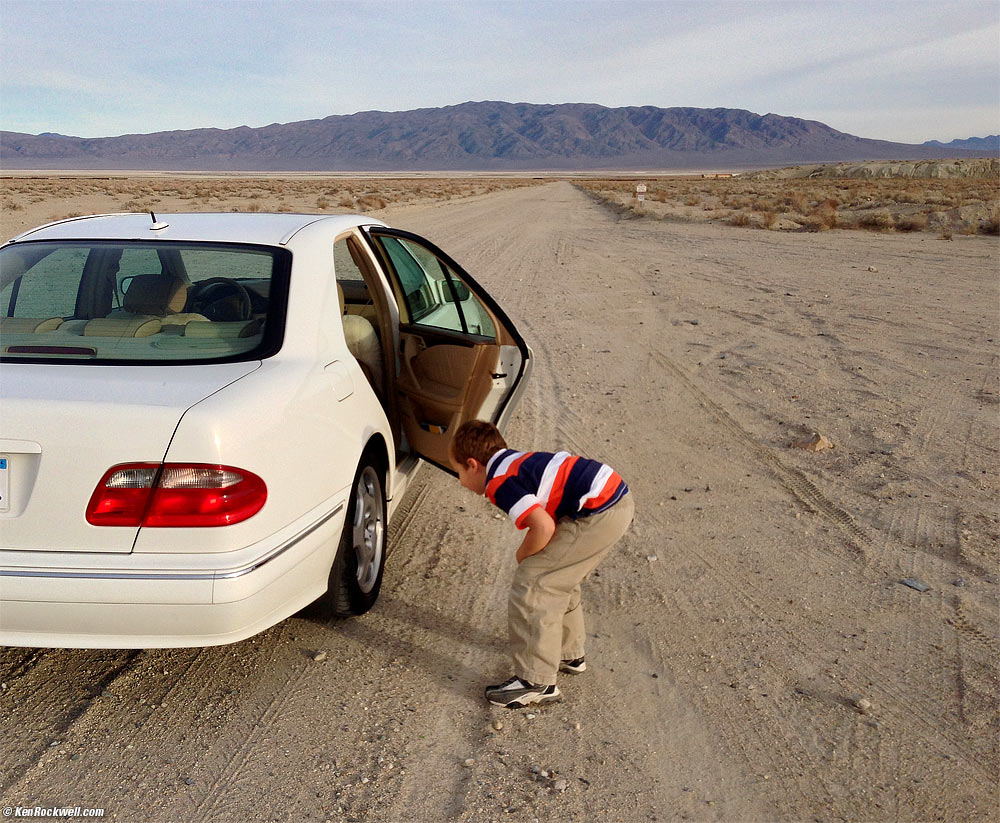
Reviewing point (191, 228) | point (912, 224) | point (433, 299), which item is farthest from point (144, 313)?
point (912, 224)

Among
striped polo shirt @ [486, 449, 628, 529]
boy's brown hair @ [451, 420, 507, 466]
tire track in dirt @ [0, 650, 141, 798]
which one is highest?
boy's brown hair @ [451, 420, 507, 466]

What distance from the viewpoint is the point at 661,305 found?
11992 millimetres

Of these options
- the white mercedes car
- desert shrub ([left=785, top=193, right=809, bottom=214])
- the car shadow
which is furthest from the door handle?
desert shrub ([left=785, top=193, right=809, bottom=214])

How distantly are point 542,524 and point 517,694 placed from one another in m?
0.75

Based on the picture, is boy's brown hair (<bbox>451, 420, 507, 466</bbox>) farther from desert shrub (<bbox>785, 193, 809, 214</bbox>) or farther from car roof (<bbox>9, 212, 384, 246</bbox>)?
desert shrub (<bbox>785, 193, 809, 214</bbox>)

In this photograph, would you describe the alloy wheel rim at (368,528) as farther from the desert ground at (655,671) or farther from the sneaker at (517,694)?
the sneaker at (517,694)

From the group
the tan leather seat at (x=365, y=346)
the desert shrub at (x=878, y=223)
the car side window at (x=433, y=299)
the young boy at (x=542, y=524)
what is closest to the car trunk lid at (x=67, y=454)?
the young boy at (x=542, y=524)

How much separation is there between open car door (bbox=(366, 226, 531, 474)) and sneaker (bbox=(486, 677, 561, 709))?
130cm

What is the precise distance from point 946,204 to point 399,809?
32129 mm

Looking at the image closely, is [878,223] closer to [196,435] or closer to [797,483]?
[797,483]

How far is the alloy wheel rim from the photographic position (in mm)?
3672

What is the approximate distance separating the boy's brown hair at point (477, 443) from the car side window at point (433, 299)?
1977mm

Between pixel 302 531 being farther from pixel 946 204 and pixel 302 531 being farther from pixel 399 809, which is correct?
pixel 946 204

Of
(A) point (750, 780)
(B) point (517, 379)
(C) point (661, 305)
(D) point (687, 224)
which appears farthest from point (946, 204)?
(A) point (750, 780)
